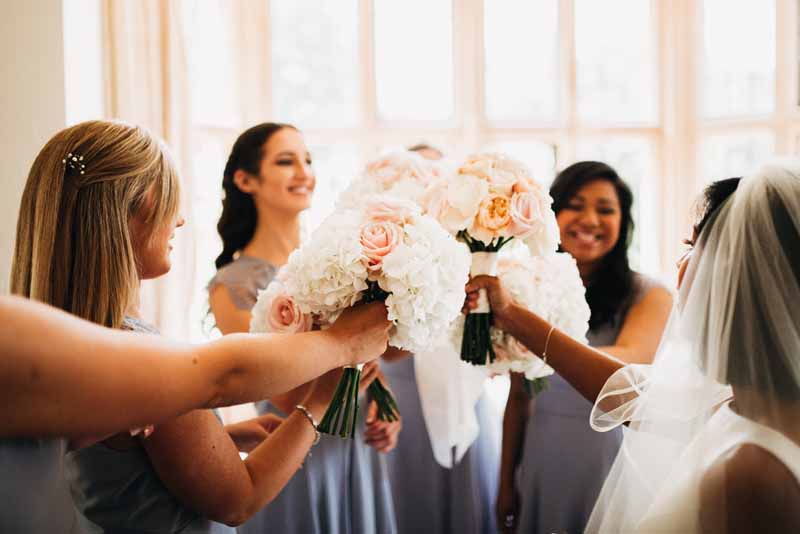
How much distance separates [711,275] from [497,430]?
77.8 inches

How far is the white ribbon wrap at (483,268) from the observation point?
1.78 metres

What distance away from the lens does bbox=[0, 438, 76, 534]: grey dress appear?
38.5 inches

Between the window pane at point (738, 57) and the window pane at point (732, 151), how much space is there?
141 millimetres

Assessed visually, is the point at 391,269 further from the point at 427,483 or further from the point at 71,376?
the point at 427,483

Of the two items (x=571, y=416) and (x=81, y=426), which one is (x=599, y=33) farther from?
(x=81, y=426)

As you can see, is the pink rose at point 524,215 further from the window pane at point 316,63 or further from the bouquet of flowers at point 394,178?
the window pane at point 316,63

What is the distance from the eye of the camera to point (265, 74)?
413 cm

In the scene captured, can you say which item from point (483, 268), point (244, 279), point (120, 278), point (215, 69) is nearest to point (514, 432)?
point (483, 268)

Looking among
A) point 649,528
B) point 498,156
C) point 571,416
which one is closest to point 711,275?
point 649,528

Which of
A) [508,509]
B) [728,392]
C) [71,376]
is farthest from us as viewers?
[508,509]

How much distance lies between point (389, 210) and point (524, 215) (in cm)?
37

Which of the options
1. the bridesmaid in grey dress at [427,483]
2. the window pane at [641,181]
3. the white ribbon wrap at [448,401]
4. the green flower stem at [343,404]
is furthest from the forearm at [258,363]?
the window pane at [641,181]

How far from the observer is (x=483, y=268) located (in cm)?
180

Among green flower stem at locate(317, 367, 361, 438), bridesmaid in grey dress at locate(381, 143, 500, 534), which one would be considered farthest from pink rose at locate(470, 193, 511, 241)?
bridesmaid in grey dress at locate(381, 143, 500, 534)
